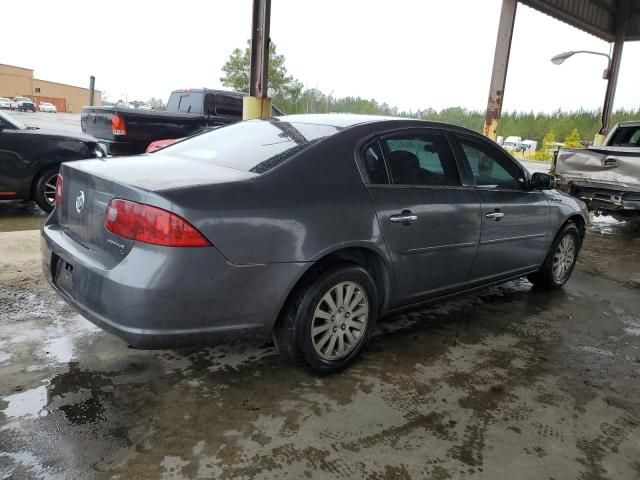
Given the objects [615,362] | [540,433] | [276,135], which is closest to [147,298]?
[276,135]

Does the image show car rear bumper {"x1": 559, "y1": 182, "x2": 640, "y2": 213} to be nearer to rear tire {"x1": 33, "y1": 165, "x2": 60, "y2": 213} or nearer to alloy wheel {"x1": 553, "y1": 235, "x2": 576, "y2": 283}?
alloy wheel {"x1": 553, "y1": 235, "x2": 576, "y2": 283}

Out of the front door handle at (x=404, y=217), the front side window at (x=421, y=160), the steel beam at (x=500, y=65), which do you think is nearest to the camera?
the front door handle at (x=404, y=217)

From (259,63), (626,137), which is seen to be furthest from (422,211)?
(626,137)

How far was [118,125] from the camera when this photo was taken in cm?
858

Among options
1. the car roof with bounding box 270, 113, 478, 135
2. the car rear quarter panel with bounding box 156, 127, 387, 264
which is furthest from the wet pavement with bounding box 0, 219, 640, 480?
the car roof with bounding box 270, 113, 478, 135

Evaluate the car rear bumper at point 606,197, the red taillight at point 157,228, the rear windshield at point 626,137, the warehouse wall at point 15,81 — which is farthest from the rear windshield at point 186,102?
the warehouse wall at point 15,81

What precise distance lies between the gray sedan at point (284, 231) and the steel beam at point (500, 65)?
20.9 ft

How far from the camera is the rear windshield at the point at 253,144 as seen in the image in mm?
2744

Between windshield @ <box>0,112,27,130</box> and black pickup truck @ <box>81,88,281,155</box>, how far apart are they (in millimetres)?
2358

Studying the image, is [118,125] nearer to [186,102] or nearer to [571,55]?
[186,102]

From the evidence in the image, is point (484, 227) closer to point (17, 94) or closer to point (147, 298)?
point (147, 298)

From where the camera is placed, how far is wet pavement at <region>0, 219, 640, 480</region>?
6.93ft

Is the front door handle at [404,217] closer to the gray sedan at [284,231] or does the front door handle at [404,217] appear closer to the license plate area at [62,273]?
the gray sedan at [284,231]

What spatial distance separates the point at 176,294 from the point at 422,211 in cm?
163
